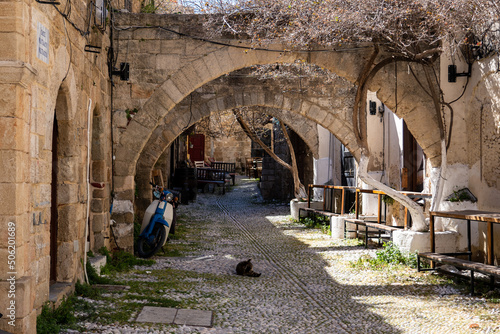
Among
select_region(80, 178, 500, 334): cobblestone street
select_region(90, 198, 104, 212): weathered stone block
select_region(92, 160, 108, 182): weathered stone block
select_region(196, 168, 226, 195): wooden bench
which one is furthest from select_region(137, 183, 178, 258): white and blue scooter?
select_region(196, 168, 226, 195): wooden bench

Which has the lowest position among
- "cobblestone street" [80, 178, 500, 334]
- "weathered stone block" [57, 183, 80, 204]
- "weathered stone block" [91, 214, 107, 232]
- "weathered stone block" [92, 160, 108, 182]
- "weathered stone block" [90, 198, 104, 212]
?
"cobblestone street" [80, 178, 500, 334]

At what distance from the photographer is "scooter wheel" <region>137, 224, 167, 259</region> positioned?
732 cm

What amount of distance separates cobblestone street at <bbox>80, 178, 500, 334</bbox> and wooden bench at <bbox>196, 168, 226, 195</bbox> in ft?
40.4

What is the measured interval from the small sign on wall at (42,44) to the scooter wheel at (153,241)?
4.04 m

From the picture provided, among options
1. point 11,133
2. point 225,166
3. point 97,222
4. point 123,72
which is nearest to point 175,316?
point 11,133

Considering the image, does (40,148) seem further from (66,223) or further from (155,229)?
(155,229)

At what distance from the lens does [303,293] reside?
17.8 feet

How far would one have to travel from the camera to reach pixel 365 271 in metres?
6.44

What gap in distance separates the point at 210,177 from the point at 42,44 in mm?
18881

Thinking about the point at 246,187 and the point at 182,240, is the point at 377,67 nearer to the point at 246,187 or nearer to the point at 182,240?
the point at 182,240

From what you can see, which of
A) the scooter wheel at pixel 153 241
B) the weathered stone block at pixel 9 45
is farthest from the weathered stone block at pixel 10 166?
the scooter wheel at pixel 153 241

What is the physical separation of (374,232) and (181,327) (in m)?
5.31

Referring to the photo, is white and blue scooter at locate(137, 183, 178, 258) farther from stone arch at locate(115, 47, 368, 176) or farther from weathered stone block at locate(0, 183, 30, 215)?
weathered stone block at locate(0, 183, 30, 215)

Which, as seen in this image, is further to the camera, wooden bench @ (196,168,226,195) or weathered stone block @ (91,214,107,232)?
wooden bench @ (196,168,226,195)
